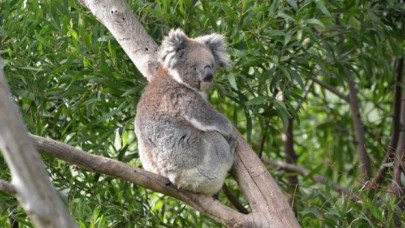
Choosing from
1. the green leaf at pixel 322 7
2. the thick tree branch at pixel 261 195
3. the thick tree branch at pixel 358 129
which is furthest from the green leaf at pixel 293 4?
the thick tree branch at pixel 358 129

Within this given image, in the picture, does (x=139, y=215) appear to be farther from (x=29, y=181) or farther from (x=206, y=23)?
(x=29, y=181)

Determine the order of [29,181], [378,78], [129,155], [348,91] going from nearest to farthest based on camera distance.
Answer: [29,181], [129,155], [378,78], [348,91]

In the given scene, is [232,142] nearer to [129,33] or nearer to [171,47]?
[171,47]

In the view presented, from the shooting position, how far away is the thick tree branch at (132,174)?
371 centimetres

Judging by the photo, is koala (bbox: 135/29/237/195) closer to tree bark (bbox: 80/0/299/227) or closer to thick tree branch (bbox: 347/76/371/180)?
tree bark (bbox: 80/0/299/227)

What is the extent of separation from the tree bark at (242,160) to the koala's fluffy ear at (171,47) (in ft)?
0.15

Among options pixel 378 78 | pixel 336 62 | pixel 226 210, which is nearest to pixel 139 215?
pixel 226 210

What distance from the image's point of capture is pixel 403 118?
6.24 m

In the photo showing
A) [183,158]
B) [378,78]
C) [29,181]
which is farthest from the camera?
[378,78]

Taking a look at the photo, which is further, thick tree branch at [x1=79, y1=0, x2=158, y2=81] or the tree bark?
thick tree branch at [x1=79, y1=0, x2=158, y2=81]

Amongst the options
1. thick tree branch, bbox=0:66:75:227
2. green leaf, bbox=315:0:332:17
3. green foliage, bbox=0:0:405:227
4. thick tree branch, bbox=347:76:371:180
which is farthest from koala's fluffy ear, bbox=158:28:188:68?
thick tree branch, bbox=0:66:75:227

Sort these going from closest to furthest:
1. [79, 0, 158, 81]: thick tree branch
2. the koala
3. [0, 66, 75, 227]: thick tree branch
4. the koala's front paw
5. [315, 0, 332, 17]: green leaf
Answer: [0, 66, 75, 227]: thick tree branch → the koala's front paw → the koala → [79, 0, 158, 81]: thick tree branch → [315, 0, 332, 17]: green leaf

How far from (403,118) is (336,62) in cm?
94

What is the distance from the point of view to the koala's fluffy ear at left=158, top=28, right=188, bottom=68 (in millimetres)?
4492
